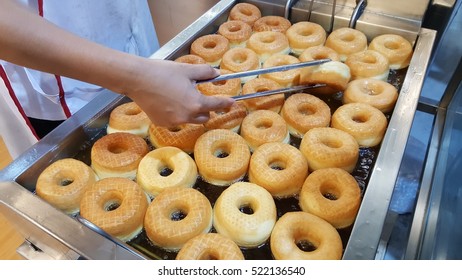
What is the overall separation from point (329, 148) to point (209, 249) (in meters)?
0.65

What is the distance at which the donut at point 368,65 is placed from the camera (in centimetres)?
182

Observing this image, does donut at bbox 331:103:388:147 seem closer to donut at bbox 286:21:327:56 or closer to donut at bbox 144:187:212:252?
donut at bbox 286:21:327:56

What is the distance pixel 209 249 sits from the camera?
3.85 ft

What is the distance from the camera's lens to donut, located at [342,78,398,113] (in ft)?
5.49

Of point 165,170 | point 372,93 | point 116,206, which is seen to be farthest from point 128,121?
point 372,93

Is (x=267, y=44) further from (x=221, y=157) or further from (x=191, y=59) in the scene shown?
(x=221, y=157)

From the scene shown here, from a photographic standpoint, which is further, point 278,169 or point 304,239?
point 278,169

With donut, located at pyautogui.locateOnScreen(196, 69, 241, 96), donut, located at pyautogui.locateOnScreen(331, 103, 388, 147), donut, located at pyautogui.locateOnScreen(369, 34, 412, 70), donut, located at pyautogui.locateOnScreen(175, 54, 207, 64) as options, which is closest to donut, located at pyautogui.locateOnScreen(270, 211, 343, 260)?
donut, located at pyautogui.locateOnScreen(331, 103, 388, 147)

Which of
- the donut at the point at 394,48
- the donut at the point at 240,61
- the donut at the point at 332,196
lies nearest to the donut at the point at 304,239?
the donut at the point at 332,196

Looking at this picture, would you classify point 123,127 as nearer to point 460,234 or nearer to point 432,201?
point 460,234

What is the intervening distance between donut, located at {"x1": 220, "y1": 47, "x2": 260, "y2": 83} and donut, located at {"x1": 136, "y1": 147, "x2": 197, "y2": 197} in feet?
2.02

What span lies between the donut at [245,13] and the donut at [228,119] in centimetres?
79

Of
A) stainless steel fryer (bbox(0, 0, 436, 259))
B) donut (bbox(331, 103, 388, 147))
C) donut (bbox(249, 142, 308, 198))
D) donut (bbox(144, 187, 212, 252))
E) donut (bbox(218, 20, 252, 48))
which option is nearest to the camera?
stainless steel fryer (bbox(0, 0, 436, 259))
